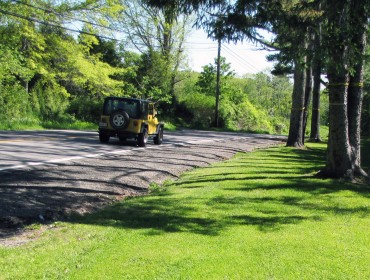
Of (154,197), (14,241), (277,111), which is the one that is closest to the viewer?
(14,241)

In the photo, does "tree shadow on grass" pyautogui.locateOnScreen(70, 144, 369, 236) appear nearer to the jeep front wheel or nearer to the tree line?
the tree line

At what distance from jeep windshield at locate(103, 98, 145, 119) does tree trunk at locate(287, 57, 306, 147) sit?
26.0 ft

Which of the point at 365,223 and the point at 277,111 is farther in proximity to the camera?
the point at 277,111

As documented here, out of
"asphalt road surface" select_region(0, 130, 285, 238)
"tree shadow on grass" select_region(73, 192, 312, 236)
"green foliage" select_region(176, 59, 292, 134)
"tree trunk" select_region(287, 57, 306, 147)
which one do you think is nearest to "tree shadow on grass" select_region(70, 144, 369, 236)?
"tree shadow on grass" select_region(73, 192, 312, 236)

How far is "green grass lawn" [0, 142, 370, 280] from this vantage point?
4094 millimetres

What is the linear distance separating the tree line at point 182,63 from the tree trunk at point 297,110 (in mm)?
51

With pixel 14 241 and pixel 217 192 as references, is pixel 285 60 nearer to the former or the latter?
pixel 217 192

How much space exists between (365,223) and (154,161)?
7.60 meters

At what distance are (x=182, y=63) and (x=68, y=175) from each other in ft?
135

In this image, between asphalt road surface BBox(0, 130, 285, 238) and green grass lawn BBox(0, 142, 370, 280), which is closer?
green grass lawn BBox(0, 142, 370, 280)

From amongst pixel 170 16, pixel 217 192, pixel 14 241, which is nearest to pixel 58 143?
pixel 170 16

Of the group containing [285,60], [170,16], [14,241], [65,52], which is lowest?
[14,241]

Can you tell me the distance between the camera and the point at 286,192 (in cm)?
813

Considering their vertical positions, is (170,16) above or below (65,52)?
below
